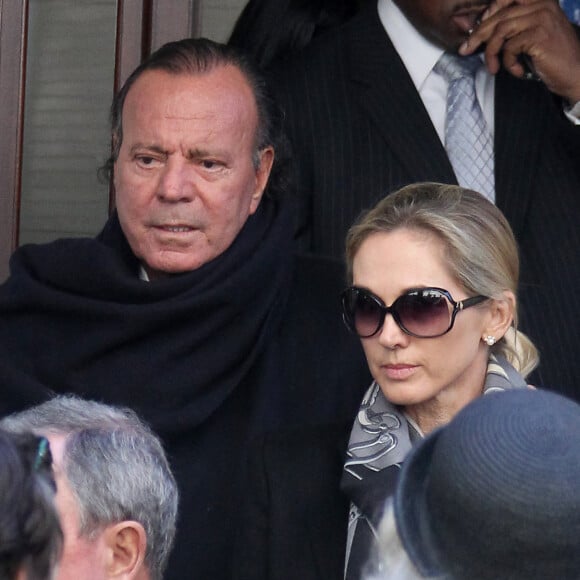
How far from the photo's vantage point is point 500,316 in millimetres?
2545

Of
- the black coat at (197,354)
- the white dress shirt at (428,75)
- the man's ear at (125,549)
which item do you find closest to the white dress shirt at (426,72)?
the white dress shirt at (428,75)

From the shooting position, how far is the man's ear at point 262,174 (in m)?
3.07

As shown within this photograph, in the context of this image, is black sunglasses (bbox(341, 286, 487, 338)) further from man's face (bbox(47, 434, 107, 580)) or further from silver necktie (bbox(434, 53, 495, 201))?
silver necktie (bbox(434, 53, 495, 201))

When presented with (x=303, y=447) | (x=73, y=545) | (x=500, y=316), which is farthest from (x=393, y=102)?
(x=73, y=545)

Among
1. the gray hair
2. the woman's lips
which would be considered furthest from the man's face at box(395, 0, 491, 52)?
the gray hair

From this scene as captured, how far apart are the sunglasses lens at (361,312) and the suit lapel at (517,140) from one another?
2.90 feet

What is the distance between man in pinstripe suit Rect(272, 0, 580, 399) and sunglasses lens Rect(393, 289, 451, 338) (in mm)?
780

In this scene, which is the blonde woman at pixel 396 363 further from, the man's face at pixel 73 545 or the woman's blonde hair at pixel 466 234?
the man's face at pixel 73 545

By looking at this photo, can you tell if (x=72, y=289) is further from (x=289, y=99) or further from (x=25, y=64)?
(x=25, y=64)

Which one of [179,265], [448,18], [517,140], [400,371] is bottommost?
[400,371]

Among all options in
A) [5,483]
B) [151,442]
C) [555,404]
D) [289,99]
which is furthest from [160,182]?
[555,404]

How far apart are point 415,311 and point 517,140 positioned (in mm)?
1008

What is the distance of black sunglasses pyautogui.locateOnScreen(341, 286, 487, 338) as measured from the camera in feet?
8.02

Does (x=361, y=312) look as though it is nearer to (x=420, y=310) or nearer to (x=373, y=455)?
(x=420, y=310)
